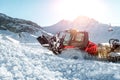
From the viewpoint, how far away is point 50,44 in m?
20.9

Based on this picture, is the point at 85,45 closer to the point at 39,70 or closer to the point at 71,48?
the point at 71,48

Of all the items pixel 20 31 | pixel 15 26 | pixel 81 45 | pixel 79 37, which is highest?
pixel 15 26

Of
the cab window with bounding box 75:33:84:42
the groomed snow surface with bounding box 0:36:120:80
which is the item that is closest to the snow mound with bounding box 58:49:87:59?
the cab window with bounding box 75:33:84:42

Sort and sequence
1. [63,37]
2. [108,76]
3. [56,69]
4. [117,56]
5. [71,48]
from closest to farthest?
[108,76], [56,69], [117,56], [71,48], [63,37]

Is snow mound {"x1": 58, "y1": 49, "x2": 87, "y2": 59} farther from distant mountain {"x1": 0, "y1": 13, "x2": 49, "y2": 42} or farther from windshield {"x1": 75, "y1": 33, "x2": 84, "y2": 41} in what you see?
distant mountain {"x1": 0, "y1": 13, "x2": 49, "y2": 42}

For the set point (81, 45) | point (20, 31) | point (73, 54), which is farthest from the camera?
point (20, 31)

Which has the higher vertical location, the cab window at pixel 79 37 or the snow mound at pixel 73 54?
the cab window at pixel 79 37

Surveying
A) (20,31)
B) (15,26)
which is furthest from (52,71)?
(15,26)

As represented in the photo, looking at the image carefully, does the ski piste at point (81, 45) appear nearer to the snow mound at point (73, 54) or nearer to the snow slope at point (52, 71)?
the snow mound at point (73, 54)

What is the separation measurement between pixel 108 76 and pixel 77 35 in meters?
9.05

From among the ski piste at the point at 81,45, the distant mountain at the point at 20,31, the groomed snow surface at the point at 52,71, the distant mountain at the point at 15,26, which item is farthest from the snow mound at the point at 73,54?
the distant mountain at the point at 15,26

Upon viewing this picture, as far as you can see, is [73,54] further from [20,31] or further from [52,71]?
[20,31]

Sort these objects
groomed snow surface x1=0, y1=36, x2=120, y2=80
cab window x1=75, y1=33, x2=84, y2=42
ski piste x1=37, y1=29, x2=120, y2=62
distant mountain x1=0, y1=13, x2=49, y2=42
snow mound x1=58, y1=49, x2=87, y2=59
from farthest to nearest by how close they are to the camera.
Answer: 1. distant mountain x1=0, y1=13, x2=49, y2=42
2. cab window x1=75, y1=33, x2=84, y2=42
3. ski piste x1=37, y1=29, x2=120, y2=62
4. snow mound x1=58, y1=49, x2=87, y2=59
5. groomed snow surface x1=0, y1=36, x2=120, y2=80

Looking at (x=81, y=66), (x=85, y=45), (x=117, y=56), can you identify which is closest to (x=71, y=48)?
(x=85, y=45)
